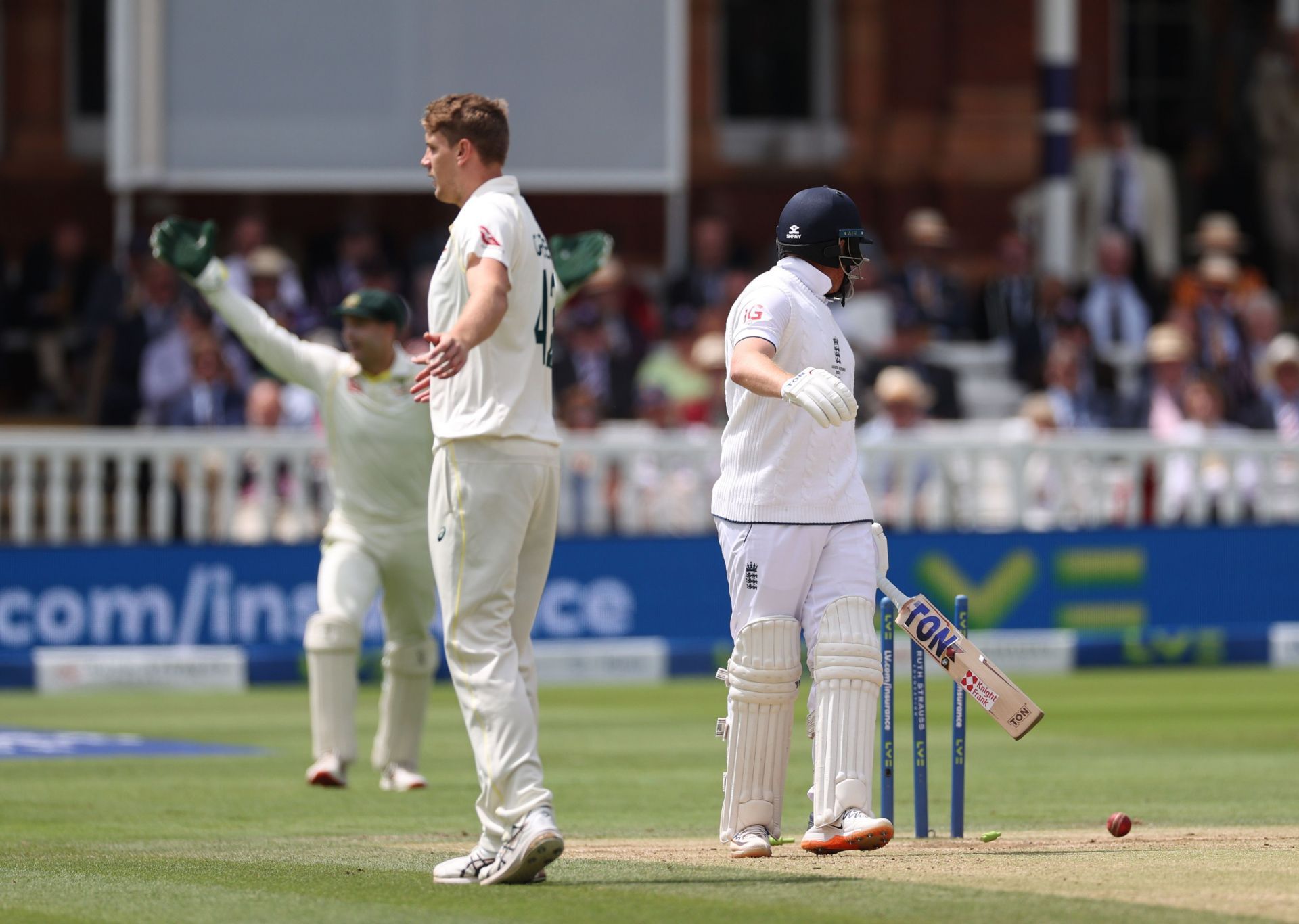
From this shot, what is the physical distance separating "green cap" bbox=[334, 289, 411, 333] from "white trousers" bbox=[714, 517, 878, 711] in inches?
131

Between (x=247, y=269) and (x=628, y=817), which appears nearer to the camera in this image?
(x=628, y=817)

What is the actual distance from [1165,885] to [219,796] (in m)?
4.27

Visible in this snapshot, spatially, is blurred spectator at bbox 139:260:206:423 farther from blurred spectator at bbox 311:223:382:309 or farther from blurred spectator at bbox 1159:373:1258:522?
blurred spectator at bbox 1159:373:1258:522

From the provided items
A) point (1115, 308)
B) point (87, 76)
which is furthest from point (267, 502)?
point (87, 76)

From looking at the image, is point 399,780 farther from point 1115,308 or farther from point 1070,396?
point 1115,308

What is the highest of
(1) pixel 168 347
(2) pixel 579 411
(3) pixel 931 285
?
(3) pixel 931 285

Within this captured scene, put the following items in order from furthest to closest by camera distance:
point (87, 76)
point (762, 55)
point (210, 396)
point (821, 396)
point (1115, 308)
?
point (762, 55) → point (87, 76) → point (1115, 308) → point (210, 396) → point (821, 396)

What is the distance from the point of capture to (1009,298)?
1991cm

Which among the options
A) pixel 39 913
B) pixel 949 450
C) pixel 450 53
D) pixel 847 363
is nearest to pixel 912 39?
pixel 450 53

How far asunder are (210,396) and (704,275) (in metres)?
4.72

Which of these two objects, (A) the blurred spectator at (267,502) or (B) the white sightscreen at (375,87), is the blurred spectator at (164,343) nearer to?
(A) the blurred spectator at (267,502)

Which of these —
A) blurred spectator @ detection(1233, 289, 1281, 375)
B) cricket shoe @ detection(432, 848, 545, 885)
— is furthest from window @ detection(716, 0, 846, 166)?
cricket shoe @ detection(432, 848, 545, 885)

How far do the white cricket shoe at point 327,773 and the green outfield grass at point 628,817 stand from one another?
0.29ft

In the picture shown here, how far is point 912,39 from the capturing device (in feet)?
76.1
